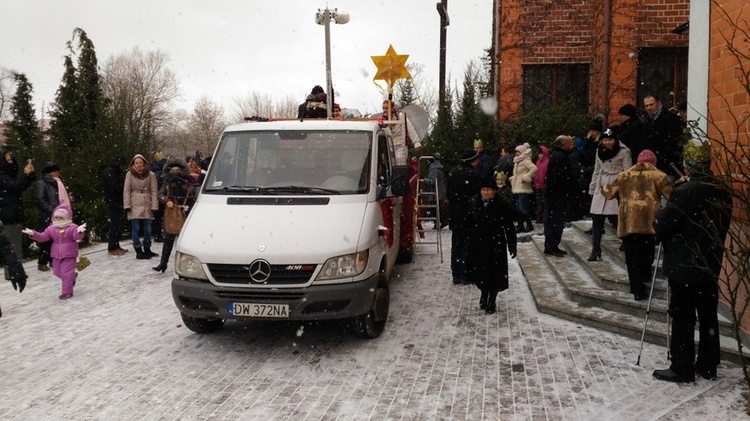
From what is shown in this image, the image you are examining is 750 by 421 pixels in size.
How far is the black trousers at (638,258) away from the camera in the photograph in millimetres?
6535

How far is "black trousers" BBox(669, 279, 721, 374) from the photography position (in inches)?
188

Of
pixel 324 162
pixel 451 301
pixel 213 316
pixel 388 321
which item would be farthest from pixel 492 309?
pixel 213 316

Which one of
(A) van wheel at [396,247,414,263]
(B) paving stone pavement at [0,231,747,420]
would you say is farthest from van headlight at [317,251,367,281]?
(A) van wheel at [396,247,414,263]

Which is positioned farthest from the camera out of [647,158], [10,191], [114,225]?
[114,225]

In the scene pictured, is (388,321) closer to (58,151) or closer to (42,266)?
(42,266)

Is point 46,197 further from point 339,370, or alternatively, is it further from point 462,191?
point 339,370

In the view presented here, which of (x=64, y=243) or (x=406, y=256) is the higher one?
(x=64, y=243)

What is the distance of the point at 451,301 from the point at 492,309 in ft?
2.57

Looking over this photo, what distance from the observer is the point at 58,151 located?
53.6 ft

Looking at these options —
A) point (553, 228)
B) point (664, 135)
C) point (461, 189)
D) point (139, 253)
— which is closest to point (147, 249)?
point (139, 253)

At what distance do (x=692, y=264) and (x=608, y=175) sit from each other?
3452 mm

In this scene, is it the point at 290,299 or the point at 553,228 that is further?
the point at 553,228

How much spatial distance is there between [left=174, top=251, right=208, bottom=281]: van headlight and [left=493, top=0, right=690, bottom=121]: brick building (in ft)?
39.0

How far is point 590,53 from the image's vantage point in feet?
50.8
